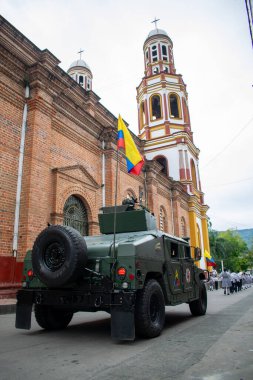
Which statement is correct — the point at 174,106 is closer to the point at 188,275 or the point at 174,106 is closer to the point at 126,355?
the point at 188,275

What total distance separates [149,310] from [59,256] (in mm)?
1577

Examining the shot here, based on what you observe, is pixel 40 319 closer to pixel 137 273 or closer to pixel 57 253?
pixel 57 253

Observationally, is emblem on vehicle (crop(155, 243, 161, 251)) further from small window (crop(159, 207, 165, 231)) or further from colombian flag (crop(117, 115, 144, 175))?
small window (crop(159, 207, 165, 231))

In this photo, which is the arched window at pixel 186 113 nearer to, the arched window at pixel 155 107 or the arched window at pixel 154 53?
the arched window at pixel 155 107

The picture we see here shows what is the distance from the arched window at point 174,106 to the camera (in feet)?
98.8

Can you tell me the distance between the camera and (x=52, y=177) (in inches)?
454

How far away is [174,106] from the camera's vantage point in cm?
3048

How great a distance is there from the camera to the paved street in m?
3.14

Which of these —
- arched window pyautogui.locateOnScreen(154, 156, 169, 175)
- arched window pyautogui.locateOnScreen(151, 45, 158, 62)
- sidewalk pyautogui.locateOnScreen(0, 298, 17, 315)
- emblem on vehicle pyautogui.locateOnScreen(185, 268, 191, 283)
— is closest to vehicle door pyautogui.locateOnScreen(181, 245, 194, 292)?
emblem on vehicle pyautogui.locateOnScreen(185, 268, 191, 283)

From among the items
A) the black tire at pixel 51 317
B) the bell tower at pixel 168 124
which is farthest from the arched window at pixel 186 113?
the black tire at pixel 51 317

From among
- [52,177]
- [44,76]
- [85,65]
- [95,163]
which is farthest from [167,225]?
[85,65]

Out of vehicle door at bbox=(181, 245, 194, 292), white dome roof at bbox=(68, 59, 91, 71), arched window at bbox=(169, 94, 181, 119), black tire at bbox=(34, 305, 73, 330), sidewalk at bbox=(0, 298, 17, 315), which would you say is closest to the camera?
black tire at bbox=(34, 305, 73, 330)

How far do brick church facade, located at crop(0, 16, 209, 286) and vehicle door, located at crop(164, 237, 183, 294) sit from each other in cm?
489

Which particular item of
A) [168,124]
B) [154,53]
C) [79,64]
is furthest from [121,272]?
[154,53]
